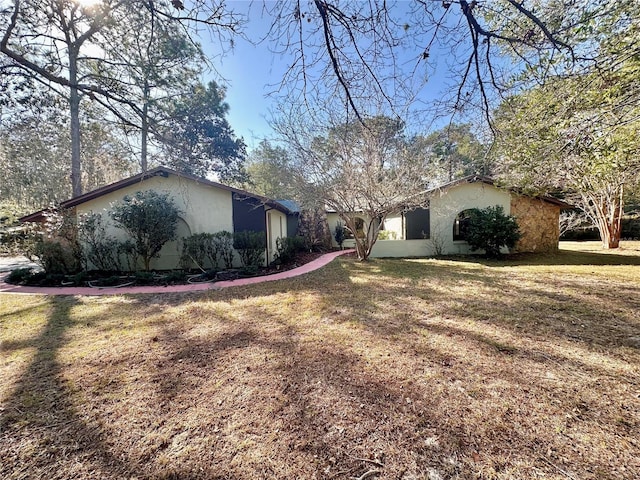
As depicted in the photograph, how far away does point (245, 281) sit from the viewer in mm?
8320

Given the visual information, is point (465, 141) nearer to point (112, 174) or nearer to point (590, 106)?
point (590, 106)

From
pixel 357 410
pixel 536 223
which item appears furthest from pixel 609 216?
pixel 357 410

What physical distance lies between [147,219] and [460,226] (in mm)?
14278

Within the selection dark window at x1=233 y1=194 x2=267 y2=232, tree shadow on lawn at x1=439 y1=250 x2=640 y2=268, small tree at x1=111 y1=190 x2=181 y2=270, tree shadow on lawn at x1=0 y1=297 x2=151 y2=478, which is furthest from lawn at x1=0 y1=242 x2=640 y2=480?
tree shadow on lawn at x1=439 y1=250 x2=640 y2=268

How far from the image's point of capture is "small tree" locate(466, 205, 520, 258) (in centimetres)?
1181

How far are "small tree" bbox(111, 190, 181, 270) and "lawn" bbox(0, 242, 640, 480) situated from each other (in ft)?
13.6

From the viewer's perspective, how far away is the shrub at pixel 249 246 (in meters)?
9.82

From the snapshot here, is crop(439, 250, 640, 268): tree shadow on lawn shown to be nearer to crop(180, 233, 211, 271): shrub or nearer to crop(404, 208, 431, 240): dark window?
crop(404, 208, 431, 240): dark window

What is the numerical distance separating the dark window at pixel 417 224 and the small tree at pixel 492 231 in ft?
6.44

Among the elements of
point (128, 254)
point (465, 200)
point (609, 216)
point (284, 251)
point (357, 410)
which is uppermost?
point (465, 200)

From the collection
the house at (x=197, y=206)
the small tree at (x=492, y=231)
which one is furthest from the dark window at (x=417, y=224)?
the house at (x=197, y=206)

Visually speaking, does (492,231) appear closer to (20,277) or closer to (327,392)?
(327,392)

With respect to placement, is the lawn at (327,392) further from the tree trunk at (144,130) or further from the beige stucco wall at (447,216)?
the beige stucco wall at (447,216)

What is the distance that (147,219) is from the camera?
9.02 m
